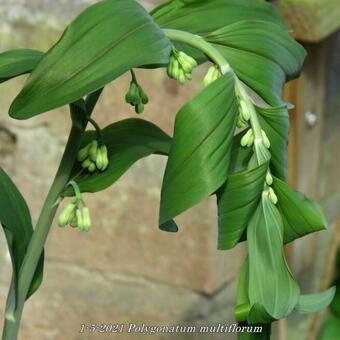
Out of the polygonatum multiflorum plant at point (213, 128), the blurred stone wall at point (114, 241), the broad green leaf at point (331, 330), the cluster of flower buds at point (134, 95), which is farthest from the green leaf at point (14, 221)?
the blurred stone wall at point (114, 241)

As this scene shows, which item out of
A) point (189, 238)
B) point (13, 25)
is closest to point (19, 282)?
point (189, 238)

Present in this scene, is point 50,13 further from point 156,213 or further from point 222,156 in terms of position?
point 222,156

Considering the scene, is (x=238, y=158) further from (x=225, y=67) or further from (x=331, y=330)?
(x=331, y=330)

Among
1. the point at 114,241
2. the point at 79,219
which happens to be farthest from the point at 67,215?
the point at 114,241

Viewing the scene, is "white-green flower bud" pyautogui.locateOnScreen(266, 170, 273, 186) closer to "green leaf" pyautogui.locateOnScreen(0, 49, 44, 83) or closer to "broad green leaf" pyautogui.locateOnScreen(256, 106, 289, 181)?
"broad green leaf" pyautogui.locateOnScreen(256, 106, 289, 181)

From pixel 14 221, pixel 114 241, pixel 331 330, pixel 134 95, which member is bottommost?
pixel 114 241

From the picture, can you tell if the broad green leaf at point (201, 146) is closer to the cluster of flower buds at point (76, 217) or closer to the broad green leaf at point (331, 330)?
the cluster of flower buds at point (76, 217)
